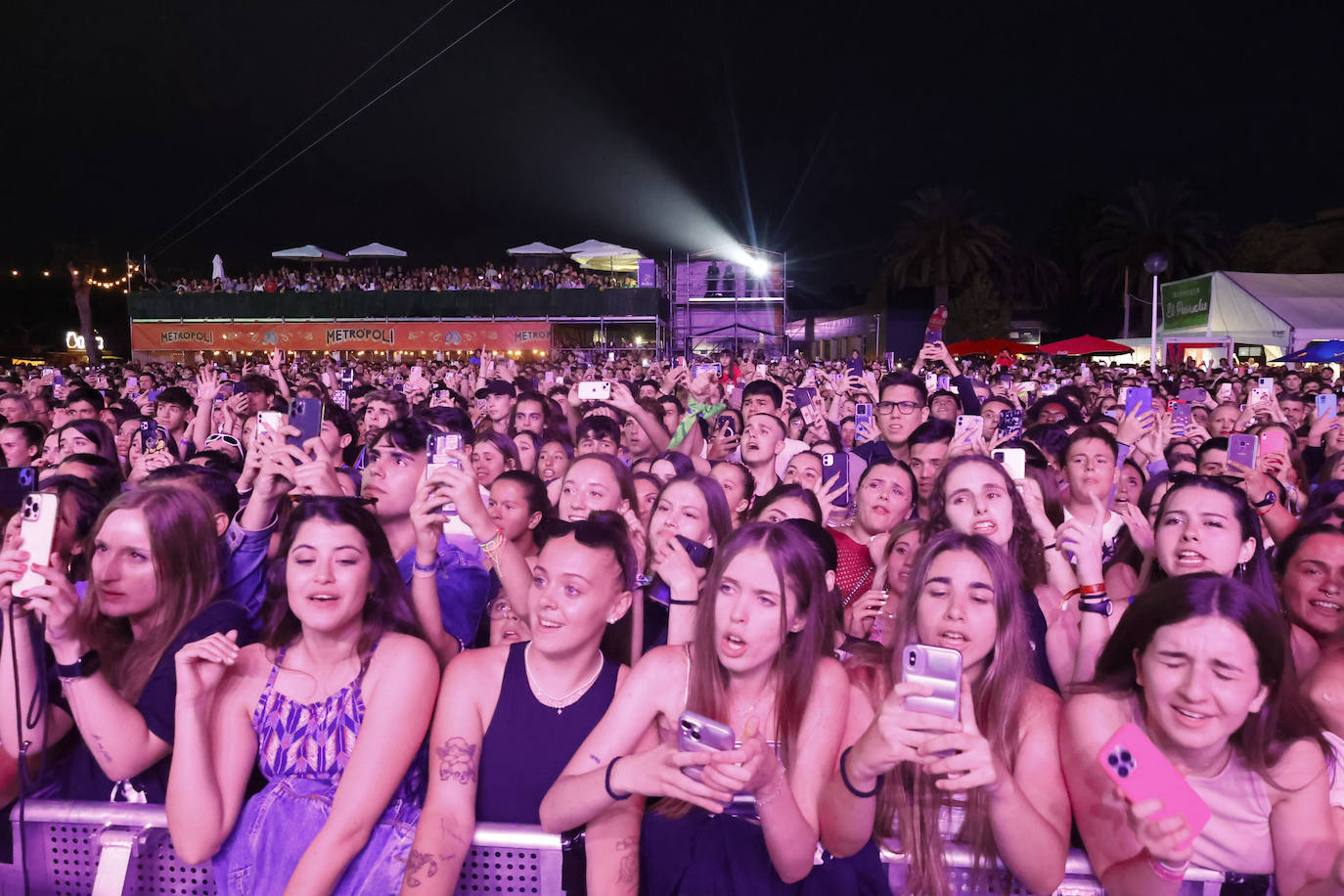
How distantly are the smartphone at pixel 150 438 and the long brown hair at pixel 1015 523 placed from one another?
5072mm

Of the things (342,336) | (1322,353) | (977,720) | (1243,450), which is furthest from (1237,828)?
(342,336)

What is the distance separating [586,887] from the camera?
2.30 m

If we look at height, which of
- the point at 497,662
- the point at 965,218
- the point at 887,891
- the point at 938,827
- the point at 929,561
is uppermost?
the point at 965,218

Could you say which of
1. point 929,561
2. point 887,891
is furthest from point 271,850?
point 929,561

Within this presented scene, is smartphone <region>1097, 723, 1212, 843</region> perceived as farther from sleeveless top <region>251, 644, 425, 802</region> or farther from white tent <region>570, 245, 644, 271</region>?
white tent <region>570, 245, 644, 271</region>

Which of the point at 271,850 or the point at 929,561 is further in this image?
the point at 929,561

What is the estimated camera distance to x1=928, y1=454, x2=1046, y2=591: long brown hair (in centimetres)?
371

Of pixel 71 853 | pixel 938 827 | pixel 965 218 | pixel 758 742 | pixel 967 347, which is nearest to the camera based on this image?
pixel 758 742

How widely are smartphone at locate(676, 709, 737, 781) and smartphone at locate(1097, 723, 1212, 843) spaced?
2.25ft

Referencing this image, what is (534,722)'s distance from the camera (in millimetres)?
2486

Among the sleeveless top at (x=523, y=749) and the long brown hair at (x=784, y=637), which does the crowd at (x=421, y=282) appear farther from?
the sleeveless top at (x=523, y=749)

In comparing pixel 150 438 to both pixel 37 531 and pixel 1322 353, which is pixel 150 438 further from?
pixel 1322 353

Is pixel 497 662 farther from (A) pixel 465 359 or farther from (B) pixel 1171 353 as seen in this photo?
(B) pixel 1171 353

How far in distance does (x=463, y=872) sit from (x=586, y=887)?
0.32 meters
